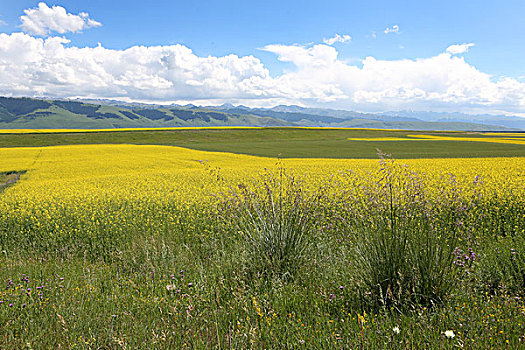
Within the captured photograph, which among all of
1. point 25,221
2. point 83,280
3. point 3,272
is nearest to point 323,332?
point 83,280

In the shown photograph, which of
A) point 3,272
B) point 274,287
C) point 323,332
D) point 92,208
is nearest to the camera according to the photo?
point 323,332

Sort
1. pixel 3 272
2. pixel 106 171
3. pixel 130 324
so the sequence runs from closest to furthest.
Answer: pixel 130 324, pixel 3 272, pixel 106 171

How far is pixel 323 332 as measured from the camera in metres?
3.68

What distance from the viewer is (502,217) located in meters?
9.28

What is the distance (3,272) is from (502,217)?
41.9 feet

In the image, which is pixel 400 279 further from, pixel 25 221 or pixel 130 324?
pixel 25 221

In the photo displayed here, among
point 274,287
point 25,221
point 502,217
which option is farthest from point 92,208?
point 502,217

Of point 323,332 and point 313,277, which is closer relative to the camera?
point 323,332

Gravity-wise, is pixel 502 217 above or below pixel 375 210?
below

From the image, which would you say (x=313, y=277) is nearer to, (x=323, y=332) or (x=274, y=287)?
(x=274, y=287)

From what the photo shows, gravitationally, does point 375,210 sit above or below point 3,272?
above

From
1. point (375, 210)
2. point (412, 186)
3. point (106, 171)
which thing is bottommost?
point (106, 171)

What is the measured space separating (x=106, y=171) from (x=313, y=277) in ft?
74.8

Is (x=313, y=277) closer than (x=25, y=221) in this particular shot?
Yes
